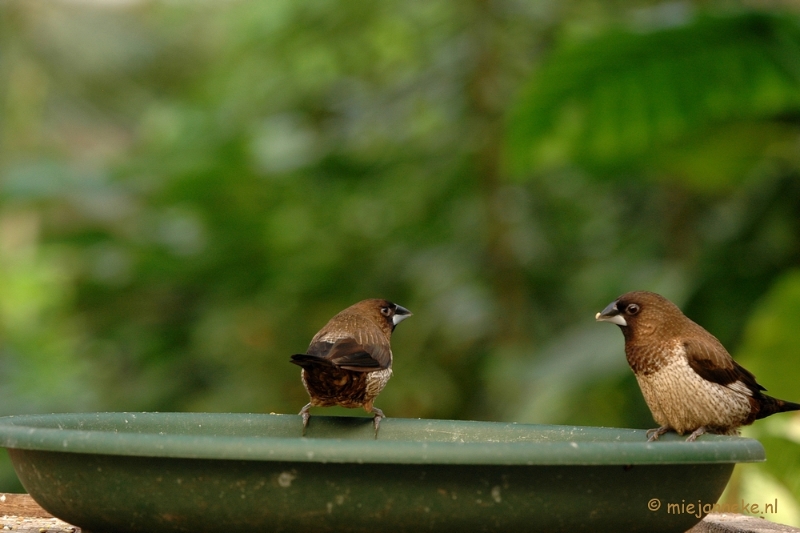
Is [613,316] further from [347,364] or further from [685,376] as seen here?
[347,364]

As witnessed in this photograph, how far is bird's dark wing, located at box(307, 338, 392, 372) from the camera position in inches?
118

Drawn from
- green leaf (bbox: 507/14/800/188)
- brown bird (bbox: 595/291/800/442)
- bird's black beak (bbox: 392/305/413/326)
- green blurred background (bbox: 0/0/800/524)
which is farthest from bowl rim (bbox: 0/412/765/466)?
green blurred background (bbox: 0/0/800/524)

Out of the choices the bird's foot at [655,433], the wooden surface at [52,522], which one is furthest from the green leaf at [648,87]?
the wooden surface at [52,522]

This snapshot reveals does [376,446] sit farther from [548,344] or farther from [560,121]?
[548,344]

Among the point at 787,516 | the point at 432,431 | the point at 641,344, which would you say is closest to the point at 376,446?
the point at 432,431

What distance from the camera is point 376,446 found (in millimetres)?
1677

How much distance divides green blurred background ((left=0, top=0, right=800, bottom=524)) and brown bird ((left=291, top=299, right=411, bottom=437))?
189 cm

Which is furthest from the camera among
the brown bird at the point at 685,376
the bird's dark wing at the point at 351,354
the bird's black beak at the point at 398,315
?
the bird's black beak at the point at 398,315

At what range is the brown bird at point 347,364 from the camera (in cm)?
301

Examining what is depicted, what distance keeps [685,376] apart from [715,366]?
0.08 metres

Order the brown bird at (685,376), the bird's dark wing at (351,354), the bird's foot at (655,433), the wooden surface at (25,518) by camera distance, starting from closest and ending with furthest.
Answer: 1. the wooden surface at (25,518)
2. the bird's foot at (655,433)
3. the brown bird at (685,376)
4. the bird's dark wing at (351,354)

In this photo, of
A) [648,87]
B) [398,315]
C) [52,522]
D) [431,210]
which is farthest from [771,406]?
[431,210]

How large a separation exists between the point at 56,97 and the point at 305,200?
12.1m

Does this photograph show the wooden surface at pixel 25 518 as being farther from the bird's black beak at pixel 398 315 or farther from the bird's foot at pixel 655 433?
the bird's foot at pixel 655 433
